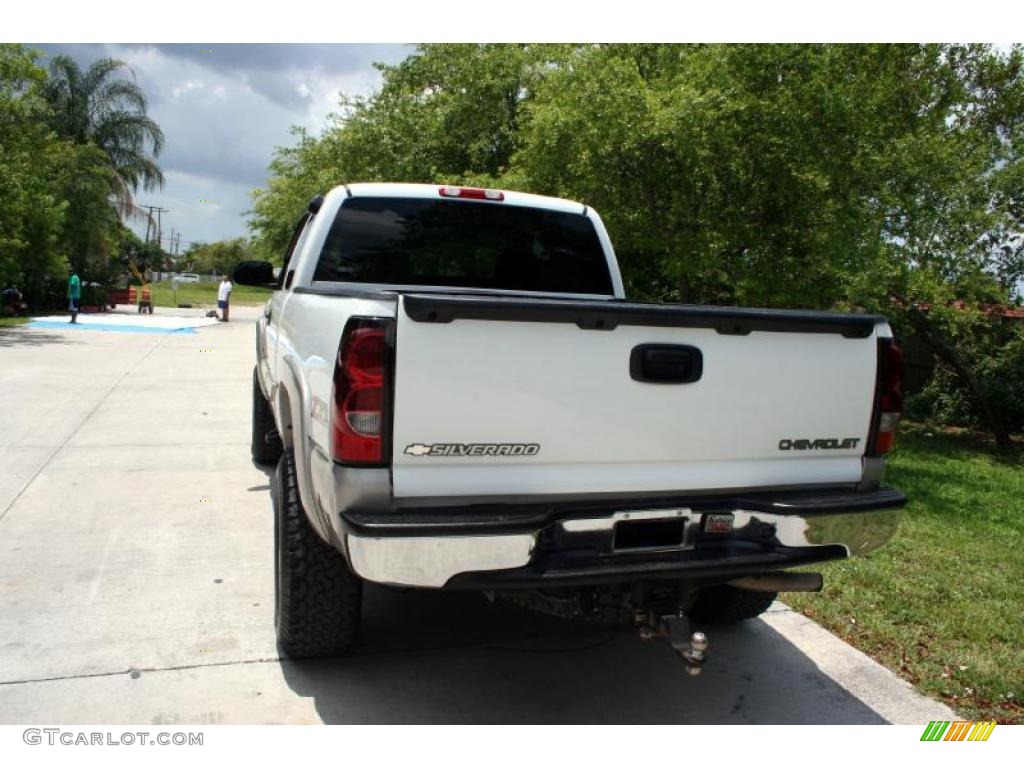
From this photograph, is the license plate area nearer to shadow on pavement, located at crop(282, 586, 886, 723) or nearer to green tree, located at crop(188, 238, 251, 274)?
shadow on pavement, located at crop(282, 586, 886, 723)

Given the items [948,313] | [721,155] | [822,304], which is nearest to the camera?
[721,155]

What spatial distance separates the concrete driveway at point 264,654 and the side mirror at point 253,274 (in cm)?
151

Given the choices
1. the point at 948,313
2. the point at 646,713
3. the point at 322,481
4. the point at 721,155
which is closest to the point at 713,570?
the point at 646,713

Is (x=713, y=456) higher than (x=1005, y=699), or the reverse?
(x=713, y=456)

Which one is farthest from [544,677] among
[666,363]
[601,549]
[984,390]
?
[984,390]

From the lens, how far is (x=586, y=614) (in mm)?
2918

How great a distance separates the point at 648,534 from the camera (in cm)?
280

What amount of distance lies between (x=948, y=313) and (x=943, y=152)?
2.14m

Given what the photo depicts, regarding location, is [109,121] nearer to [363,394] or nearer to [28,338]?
[28,338]

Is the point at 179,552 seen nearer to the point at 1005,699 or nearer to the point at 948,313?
the point at 1005,699

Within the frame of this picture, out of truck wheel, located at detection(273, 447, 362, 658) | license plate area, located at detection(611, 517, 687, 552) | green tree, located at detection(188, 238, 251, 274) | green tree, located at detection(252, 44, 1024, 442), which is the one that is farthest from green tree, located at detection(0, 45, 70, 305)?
green tree, located at detection(188, 238, 251, 274)

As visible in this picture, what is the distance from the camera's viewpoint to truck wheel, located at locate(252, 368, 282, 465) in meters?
6.39

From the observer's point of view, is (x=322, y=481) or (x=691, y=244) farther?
(x=691, y=244)

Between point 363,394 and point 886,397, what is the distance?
6.43 ft
